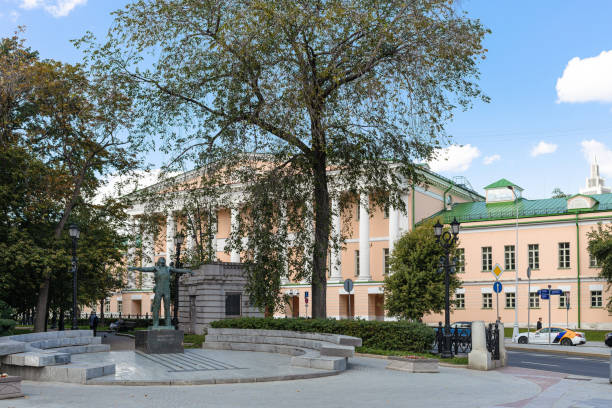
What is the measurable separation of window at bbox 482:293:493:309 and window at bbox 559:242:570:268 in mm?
6266

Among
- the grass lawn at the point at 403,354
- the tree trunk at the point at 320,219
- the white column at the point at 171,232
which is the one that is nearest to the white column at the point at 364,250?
the white column at the point at 171,232

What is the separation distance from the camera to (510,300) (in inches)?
2088

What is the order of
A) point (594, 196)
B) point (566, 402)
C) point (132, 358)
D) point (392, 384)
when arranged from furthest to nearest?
point (594, 196) → point (132, 358) → point (392, 384) → point (566, 402)

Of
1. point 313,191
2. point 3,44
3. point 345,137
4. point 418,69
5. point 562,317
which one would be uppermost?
point 3,44

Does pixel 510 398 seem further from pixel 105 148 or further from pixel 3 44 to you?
pixel 3 44

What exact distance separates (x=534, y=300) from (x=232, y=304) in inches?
1078

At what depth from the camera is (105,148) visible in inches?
1198

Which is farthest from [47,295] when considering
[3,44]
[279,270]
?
[279,270]

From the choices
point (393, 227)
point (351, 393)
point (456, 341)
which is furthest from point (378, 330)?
point (393, 227)

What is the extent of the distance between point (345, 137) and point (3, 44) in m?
18.4

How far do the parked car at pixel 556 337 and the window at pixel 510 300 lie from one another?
566 inches

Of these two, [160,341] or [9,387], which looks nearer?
[9,387]

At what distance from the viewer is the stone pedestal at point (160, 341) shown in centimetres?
1986

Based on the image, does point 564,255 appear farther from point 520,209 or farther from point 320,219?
point 320,219
